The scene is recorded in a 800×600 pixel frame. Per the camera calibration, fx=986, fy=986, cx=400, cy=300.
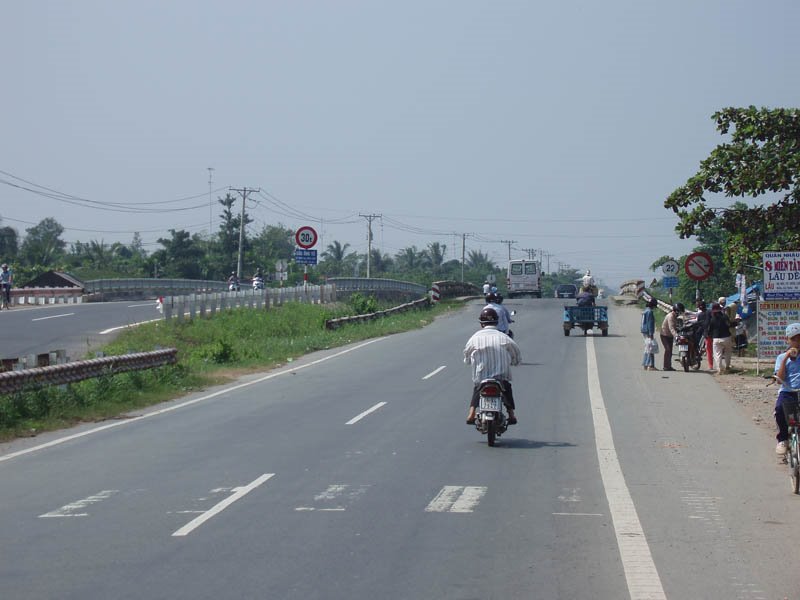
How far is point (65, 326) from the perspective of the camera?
116 ft

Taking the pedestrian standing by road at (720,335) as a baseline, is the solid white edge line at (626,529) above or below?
below

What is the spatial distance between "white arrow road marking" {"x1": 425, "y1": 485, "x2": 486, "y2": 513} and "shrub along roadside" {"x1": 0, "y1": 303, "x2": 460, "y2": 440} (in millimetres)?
7699

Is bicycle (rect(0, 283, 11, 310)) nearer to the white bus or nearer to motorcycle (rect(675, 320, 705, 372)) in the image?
motorcycle (rect(675, 320, 705, 372))

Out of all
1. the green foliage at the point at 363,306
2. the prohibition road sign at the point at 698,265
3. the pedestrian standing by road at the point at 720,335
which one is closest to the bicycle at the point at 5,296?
the green foliage at the point at 363,306

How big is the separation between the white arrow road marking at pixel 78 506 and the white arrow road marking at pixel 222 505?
3.74 feet

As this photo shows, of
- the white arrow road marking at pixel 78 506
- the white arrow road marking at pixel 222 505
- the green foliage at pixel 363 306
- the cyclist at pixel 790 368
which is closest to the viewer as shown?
the white arrow road marking at pixel 222 505

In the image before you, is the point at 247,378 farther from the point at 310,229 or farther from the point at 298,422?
the point at 310,229

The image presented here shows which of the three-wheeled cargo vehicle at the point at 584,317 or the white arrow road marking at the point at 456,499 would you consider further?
the three-wheeled cargo vehicle at the point at 584,317

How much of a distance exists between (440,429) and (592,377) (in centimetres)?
865

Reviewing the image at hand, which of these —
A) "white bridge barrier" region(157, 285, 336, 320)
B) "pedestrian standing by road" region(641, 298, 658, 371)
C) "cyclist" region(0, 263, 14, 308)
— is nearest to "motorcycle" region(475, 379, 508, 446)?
"pedestrian standing by road" region(641, 298, 658, 371)

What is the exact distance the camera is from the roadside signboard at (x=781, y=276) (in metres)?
18.5

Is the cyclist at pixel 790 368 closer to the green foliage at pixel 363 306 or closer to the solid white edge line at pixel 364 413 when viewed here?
the solid white edge line at pixel 364 413

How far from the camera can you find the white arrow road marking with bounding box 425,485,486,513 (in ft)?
30.3

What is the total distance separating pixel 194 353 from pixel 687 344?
13423mm
